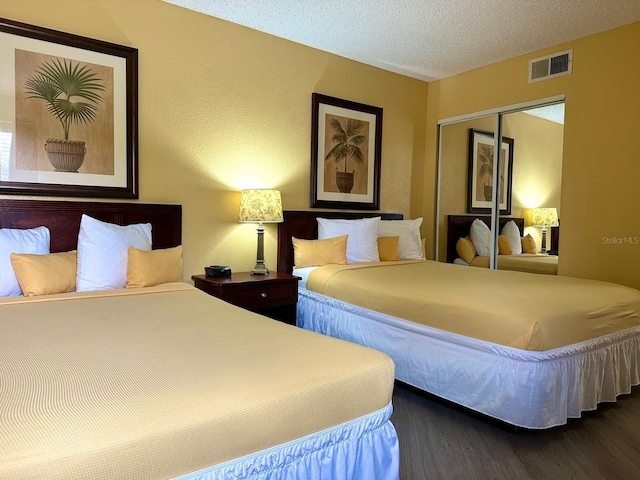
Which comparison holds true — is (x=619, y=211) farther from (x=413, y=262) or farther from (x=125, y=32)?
(x=125, y=32)

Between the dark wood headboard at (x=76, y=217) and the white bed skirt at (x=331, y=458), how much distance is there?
220 cm

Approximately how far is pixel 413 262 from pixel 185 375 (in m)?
3.06

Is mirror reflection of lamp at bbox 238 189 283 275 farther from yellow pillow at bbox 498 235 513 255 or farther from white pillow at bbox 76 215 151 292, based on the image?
Answer: yellow pillow at bbox 498 235 513 255

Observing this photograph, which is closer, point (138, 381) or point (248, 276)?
point (138, 381)

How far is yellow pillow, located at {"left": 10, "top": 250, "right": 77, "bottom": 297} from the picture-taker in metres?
2.35

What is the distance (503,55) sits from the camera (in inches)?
161

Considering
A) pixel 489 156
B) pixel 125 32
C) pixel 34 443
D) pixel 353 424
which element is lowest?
pixel 353 424

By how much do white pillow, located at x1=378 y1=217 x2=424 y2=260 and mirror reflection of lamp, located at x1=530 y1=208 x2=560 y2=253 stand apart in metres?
1.05

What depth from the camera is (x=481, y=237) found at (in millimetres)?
4512

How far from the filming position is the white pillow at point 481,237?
176 inches

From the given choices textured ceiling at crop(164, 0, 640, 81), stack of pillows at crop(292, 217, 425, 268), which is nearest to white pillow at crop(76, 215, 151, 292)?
stack of pillows at crop(292, 217, 425, 268)

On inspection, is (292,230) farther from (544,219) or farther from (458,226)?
(544,219)

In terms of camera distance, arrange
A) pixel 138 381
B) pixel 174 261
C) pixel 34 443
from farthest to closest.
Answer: pixel 174 261 → pixel 138 381 → pixel 34 443

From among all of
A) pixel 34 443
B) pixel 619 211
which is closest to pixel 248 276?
pixel 34 443
